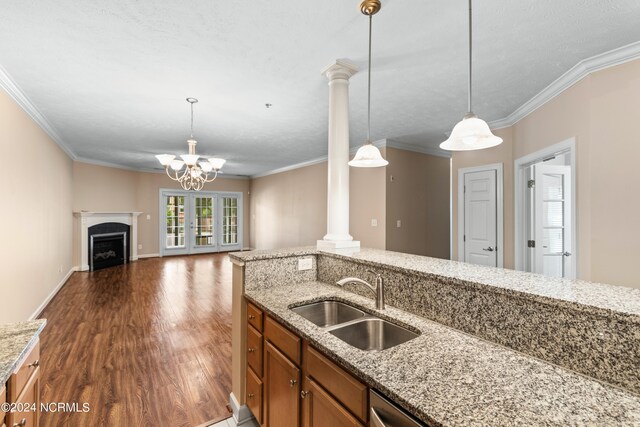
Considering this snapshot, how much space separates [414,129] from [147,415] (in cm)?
448

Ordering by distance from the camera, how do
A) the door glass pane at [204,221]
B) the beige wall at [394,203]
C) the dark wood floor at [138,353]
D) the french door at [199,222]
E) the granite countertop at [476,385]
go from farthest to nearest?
the door glass pane at [204,221] < the french door at [199,222] < the beige wall at [394,203] < the dark wood floor at [138,353] < the granite countertop at [476,385]

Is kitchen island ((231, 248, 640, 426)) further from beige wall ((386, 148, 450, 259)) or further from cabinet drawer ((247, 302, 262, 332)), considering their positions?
beige wall ((386, 148, 450, 259))

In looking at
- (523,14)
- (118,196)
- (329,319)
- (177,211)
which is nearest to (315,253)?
(329,319)

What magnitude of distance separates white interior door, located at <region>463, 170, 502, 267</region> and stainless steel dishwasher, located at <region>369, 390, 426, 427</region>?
3.82 meters

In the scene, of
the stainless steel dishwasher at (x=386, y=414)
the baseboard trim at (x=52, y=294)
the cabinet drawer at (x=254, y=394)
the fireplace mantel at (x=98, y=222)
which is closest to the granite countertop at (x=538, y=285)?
the stainless steel dishwasher at (x=386, y=414)

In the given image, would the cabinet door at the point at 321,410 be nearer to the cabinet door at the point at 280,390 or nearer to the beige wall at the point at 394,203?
the cabinet door at the point at 280,390

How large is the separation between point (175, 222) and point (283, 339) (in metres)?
8.50

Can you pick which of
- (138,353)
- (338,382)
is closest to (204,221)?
(138,353)

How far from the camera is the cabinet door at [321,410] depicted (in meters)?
1.11

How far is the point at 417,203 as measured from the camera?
18.2 ft

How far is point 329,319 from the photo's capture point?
1.87m

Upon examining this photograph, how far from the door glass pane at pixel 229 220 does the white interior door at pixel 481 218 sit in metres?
7.56

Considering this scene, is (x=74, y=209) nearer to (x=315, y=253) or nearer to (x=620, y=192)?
(x=315, y=253)

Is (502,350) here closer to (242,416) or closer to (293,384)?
(293,384)
